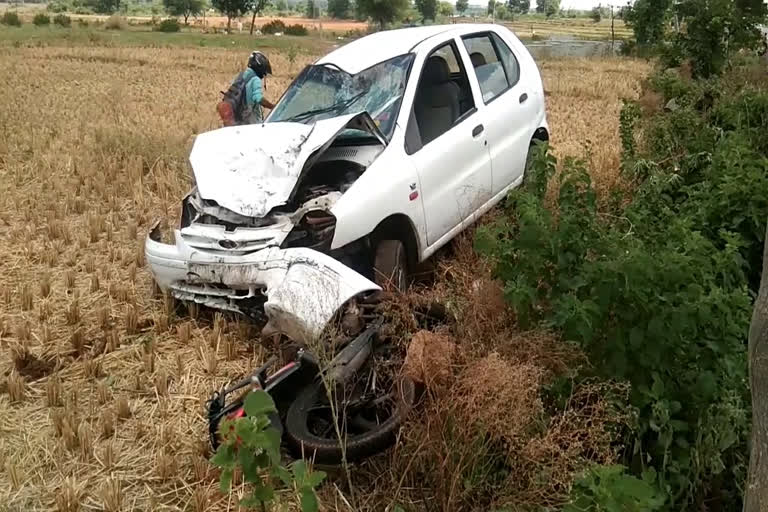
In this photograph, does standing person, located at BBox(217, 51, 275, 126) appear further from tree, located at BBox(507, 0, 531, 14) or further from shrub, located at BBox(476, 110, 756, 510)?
tree, located at BBox(507, 0, 531, 14)

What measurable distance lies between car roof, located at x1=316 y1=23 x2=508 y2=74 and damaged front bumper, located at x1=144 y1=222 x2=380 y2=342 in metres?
2.21

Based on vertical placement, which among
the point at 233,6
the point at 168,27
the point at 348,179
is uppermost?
the point at 233,6

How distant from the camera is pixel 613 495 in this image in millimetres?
2553

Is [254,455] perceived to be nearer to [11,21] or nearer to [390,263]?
[390,263]

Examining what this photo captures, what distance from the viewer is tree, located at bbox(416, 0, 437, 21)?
8338 centimetres

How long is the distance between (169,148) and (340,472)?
7297mm

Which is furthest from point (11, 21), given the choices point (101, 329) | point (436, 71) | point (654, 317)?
point (654, 317)

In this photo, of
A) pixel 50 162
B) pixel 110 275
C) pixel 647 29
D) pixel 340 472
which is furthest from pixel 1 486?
pixel 647 29

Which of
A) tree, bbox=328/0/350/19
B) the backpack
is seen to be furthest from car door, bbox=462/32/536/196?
tree, bbox=328/0/350/19

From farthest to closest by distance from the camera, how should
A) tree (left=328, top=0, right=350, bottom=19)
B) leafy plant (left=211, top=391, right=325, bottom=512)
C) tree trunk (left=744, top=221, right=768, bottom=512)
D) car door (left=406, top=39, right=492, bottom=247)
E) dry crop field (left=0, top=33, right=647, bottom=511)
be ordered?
tree (left=328, top=0, right=350, bottom=19), car door (left=406, top=39, right=492, bottom=247), dry crop field (left=0, top=33, right=647, bottom=511), leafy plant (left=211, top=391, right=325, bottom=512), tree trunk (left=744, top=221, right=768, bottom=512)

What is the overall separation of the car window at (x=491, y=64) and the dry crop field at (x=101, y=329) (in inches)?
52.5

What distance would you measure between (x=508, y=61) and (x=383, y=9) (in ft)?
180

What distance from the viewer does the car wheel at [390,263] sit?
16.2 feet

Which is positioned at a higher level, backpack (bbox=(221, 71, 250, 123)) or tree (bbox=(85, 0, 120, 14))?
tree (bbox=(85, 0, 120, 14))
